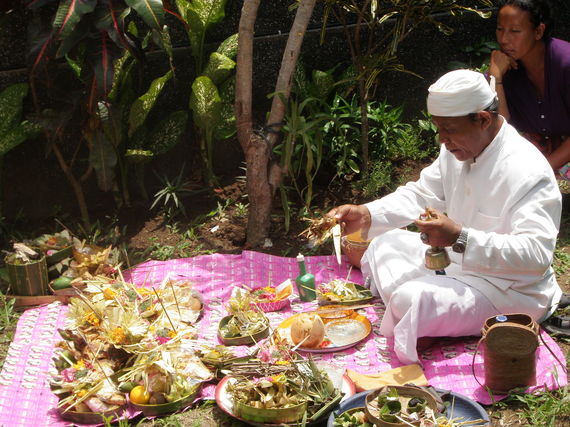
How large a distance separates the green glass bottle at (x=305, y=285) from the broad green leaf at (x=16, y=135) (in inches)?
96.7

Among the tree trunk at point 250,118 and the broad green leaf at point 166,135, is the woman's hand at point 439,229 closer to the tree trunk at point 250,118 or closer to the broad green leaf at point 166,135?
the tree trunk at point 250,118

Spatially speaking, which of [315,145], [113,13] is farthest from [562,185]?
[113,13]

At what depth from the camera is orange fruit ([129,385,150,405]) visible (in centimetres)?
396

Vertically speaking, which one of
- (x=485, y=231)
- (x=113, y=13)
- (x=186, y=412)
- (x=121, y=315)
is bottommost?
(x=186, y=412)

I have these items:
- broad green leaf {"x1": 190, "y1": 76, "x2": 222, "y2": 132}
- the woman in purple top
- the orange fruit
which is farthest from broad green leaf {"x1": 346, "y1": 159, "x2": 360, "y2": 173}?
the orange fruit

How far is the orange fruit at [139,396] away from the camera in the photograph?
13.0ft

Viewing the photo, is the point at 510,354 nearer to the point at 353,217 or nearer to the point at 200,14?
the point at 353,217

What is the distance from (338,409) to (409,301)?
84 cm

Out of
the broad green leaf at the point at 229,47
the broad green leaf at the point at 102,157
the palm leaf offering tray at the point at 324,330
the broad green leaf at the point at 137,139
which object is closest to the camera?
the palm leaf offering tray at the point at 324,330

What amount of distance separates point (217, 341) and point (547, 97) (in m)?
3.15

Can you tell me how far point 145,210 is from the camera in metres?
6.76

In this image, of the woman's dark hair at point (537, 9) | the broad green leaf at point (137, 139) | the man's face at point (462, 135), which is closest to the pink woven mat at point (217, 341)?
the man's face at point (462, 135)

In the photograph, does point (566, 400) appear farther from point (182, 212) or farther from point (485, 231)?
point (182, 212)

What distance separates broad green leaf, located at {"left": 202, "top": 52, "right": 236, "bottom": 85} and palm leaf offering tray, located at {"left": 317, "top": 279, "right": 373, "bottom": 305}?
2177 millimetres
